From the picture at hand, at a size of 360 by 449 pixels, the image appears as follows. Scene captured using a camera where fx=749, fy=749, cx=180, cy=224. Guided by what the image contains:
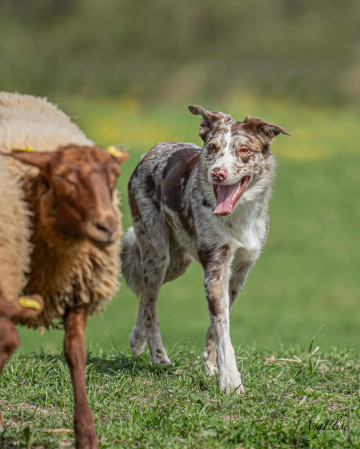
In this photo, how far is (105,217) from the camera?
3.74 metres

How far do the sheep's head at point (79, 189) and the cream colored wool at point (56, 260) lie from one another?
0.46 ft

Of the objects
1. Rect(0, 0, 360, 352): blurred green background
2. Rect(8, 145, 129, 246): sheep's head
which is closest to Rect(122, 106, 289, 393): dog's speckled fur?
Rect(0, 0, 360, 352): blurred green background

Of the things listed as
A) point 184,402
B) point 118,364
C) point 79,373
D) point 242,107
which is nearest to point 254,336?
point 118,364

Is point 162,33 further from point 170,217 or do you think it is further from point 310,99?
point 170,217

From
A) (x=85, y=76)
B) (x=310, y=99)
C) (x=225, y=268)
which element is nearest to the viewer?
(x=225, y=268)

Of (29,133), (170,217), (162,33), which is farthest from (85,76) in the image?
(29,133)

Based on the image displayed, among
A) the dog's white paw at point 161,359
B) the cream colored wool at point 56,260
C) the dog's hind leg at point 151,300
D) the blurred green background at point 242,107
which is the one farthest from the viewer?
the blurred green background at point 242,107

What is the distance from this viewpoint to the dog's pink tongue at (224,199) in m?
5.46

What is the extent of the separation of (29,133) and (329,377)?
3116 mm

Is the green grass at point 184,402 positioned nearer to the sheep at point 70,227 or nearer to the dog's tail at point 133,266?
the sheep at point 70,227

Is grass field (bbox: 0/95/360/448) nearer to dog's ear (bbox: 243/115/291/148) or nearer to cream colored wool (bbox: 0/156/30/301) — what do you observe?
cream colored wool (bbox: 0/156/30/301)

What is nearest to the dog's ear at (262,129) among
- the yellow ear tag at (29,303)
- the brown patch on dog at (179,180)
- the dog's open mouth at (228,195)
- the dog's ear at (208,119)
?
the dog's ear at (208,119)

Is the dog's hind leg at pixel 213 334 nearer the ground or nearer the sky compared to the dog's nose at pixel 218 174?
nearer the ground

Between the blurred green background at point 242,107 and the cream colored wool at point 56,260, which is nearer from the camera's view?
the cream colored wool at point 56,260
